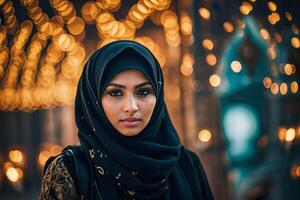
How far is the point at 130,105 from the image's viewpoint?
5.79 feet

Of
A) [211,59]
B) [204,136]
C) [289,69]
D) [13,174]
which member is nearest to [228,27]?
[211,59]

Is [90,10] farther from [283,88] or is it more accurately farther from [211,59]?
[283,88]

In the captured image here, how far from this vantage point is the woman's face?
1.78m

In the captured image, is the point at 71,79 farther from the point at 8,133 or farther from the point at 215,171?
the point at 215,171

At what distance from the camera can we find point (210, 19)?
376 cm

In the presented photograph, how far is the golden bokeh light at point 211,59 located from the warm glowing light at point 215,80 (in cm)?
11

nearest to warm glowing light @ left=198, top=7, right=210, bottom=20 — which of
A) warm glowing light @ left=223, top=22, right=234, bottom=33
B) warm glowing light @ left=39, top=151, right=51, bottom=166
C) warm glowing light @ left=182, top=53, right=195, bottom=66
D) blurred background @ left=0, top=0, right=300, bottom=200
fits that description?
blurred background @ left=0, top=0, right=300, bottom=200

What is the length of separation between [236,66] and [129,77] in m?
2.20

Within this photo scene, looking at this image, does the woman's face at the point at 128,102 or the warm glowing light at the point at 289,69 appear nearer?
the woman's face at the point at 128,102

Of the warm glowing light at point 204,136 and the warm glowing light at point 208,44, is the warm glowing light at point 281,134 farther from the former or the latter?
the warm glowing light at point 208,44

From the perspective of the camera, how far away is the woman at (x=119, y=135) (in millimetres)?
1762

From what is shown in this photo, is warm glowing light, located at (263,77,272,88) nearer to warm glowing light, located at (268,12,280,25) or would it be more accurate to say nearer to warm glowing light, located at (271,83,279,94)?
warm glowing light, located at (271,83,279,94)

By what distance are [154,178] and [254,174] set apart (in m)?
2.22

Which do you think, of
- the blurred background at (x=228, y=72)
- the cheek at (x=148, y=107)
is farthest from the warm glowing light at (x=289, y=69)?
the cheek at (x=148, y=107)
